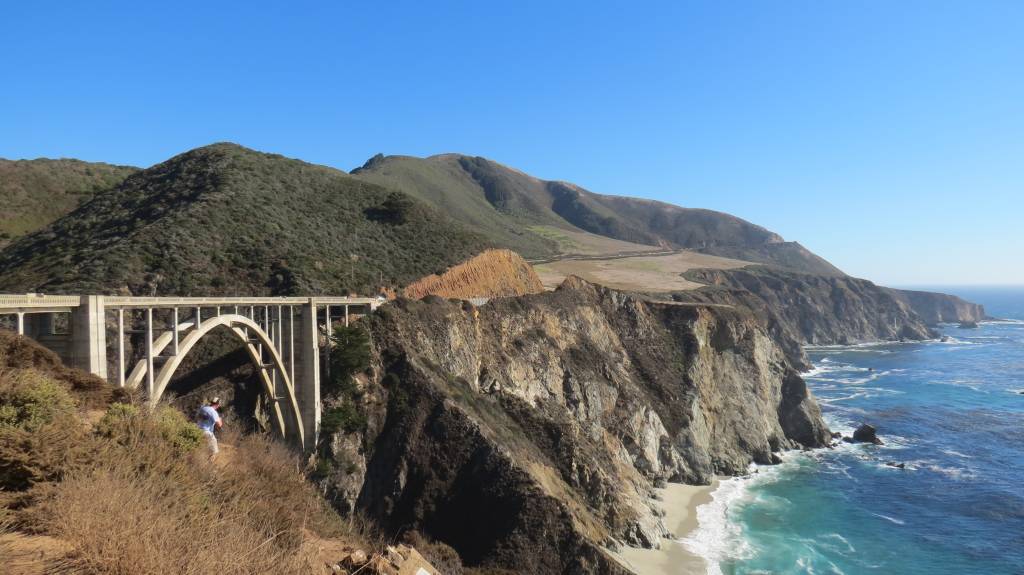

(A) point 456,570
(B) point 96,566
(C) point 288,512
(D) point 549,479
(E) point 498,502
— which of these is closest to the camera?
(B) point 96,566

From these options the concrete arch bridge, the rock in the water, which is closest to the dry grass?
the concrete arch bridge

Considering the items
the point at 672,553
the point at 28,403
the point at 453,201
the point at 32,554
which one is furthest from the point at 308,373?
the point at 453,201

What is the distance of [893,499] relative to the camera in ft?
137

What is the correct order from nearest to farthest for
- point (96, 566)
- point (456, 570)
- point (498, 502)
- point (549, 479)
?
point (96, 566) < point (456, 570) < point (498, 502) < point (549, 479)

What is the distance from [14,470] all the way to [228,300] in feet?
51.6

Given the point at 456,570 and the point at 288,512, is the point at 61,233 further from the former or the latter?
the point at 288,512

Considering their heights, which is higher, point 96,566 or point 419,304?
point 419,304

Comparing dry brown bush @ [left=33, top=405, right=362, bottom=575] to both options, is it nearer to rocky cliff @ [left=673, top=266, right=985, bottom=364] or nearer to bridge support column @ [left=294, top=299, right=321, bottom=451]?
bridge support column @ [left=294, top=299, right=321, bottom=451]

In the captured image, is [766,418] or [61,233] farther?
[766,418]

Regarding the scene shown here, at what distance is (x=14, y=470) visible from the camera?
7.74m

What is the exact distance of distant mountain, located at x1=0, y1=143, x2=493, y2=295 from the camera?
35.4 metres

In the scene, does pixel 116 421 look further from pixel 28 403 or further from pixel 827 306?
pixel 827 306

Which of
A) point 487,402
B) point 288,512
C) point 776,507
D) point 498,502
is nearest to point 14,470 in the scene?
point 288,512

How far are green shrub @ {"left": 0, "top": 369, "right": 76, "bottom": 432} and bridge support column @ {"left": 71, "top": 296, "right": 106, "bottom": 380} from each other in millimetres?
5535
